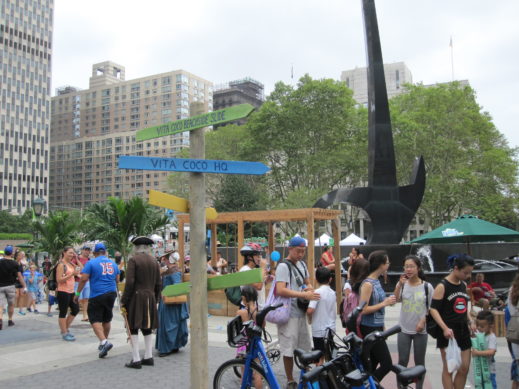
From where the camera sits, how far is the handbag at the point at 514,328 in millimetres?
5080

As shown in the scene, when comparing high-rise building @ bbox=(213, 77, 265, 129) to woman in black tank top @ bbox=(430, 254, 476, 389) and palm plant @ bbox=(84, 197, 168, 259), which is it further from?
woman in black tank top @ bbox=(430, 254, 476, 389)

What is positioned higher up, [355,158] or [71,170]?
[71,170]

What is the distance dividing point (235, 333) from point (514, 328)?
274cm

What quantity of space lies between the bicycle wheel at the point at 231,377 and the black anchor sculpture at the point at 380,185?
15027mm

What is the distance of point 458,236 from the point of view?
1292cm

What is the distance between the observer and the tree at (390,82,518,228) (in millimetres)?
36372

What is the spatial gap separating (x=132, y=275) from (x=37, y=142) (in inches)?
4656

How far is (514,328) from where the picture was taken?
201 inches

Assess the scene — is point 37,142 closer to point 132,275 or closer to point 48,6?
point 48,6

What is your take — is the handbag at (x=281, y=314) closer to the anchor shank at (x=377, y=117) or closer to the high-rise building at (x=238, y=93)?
the anchor shank at (x=377, y=117)

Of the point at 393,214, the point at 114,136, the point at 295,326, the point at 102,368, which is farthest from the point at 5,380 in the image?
the point at 114,136

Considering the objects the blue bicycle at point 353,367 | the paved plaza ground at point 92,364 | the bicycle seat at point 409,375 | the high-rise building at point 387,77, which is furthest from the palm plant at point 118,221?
the high-rise building at point 387,77

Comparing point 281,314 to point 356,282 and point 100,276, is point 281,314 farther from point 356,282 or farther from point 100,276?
point 100,276

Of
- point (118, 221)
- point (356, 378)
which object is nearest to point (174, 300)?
point (356, 378)
